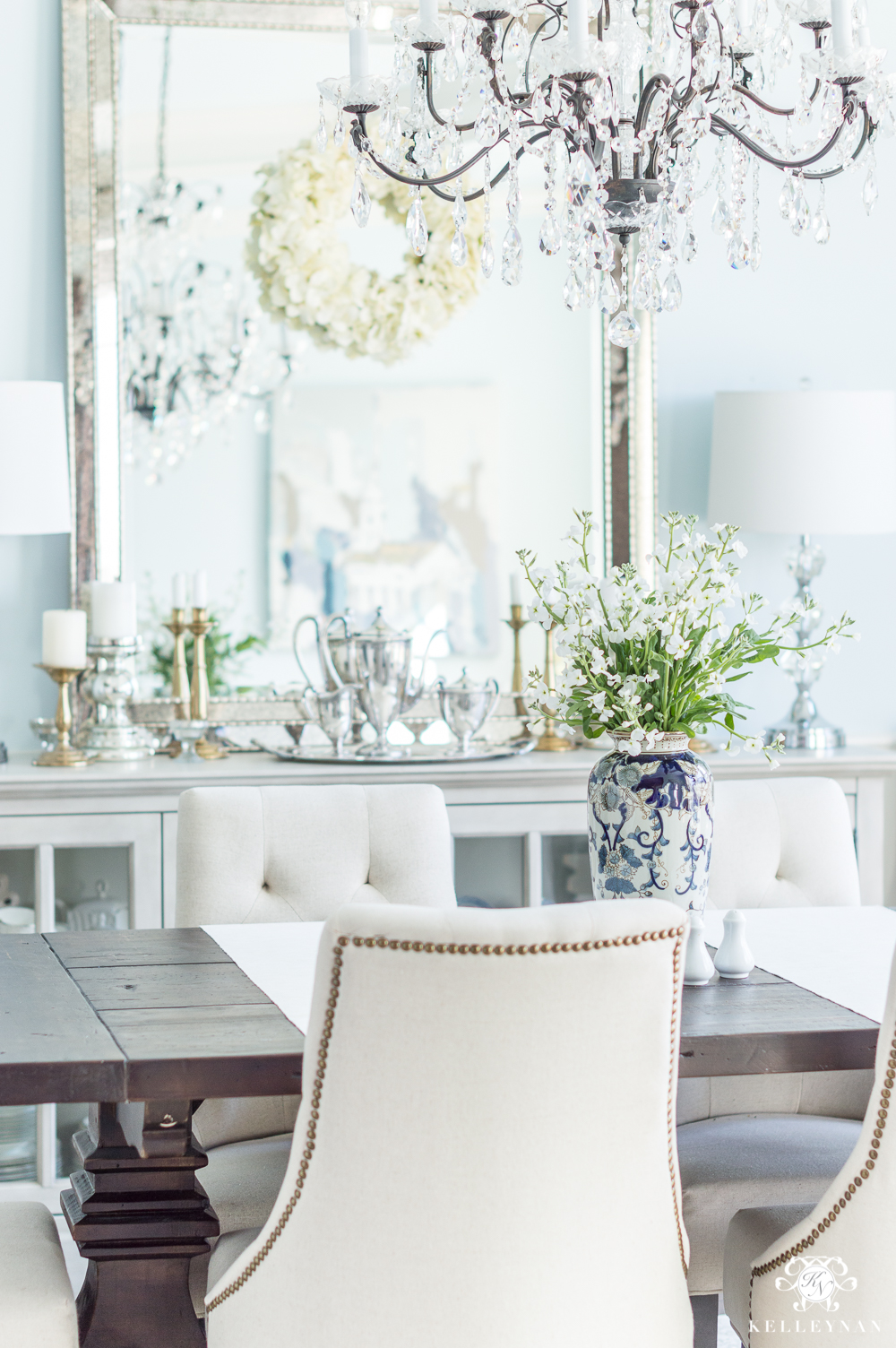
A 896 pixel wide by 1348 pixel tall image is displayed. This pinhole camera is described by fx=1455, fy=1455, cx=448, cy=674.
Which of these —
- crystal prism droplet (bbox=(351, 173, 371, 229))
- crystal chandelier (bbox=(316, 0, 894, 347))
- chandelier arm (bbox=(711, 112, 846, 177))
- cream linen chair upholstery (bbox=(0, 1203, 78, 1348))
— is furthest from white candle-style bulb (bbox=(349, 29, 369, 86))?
cream linen chair upholstery (bbox=(0, 1203, 78, 1348))

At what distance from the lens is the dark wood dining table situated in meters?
1.40

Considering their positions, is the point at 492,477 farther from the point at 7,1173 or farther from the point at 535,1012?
the point at 535,1012

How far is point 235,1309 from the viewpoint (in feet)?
4.36

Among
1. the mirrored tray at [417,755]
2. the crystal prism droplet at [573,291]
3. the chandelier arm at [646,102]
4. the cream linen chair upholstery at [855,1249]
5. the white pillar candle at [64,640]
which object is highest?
the chandelier arm at [646,102]

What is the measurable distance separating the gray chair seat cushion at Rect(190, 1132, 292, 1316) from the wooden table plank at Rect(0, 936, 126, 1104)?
32cm

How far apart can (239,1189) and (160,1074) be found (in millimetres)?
453

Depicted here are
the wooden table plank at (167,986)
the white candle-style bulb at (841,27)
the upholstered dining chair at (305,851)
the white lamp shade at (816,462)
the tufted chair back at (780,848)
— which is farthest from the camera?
the white lamp shade at (816,462)

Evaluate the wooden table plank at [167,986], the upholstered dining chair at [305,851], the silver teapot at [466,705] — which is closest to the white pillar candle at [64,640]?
the silver teapot at [466,705]

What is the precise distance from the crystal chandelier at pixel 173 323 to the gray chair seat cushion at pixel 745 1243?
7.11 feet

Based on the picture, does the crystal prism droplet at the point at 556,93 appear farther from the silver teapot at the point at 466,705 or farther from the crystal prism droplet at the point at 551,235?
the silver teapot at the point at 466,705

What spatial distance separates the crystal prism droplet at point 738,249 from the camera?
1889 mm

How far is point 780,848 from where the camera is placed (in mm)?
2369

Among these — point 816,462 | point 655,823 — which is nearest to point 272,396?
point 816,462

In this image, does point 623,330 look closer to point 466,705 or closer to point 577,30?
point 577,30
